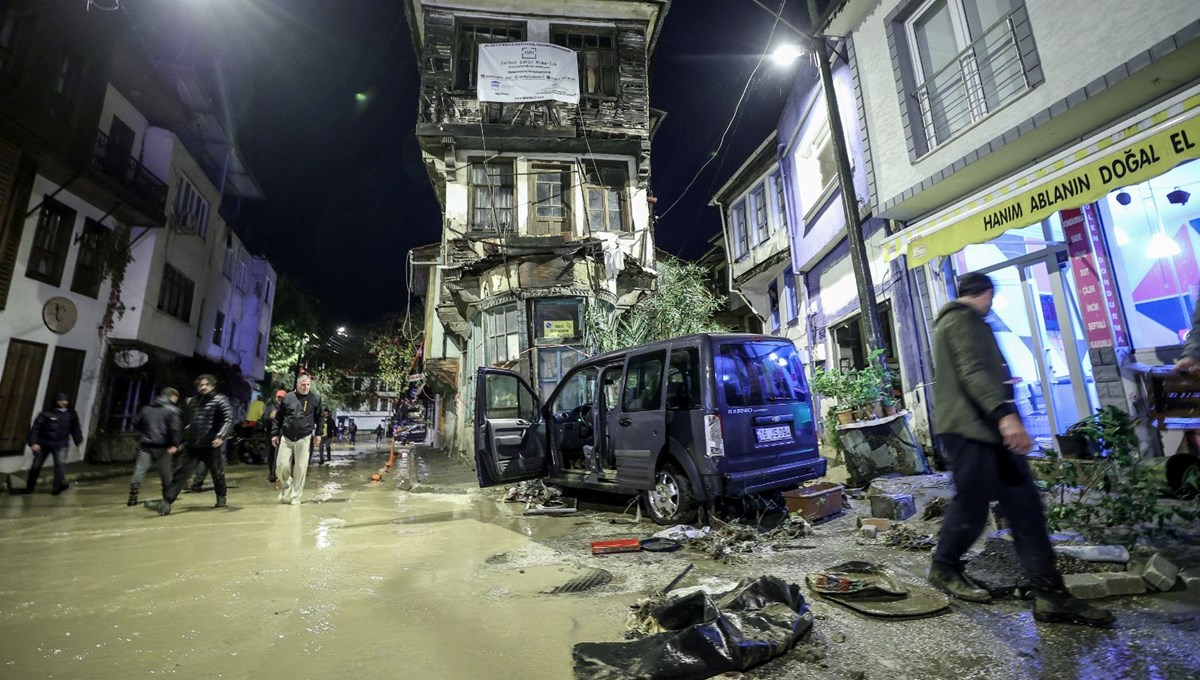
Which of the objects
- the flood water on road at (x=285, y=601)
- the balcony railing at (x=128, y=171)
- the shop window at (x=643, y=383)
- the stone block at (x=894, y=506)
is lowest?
the flood water on road at (x=285, y=601)

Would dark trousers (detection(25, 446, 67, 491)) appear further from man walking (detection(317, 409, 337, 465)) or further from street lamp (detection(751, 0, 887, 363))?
street lamp (detection(751, 0, 887, 363))

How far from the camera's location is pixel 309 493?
8.76m

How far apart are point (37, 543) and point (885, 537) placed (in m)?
8.22

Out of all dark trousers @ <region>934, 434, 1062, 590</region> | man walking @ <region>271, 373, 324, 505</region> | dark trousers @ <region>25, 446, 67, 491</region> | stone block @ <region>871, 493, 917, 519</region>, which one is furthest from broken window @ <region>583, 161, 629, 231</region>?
dark trousers @ <region>934, 434, 1062, 590</region>

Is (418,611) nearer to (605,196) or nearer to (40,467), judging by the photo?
(40,467)

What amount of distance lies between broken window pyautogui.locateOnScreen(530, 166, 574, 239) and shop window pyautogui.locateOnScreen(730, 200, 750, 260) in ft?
21.9

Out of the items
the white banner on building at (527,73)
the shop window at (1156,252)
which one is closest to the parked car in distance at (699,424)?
the shop window at (1156,252)

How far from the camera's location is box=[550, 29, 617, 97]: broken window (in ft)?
49.6

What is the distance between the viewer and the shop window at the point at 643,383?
5.62 meters

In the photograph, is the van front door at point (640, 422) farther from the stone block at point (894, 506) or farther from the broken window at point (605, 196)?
the broken window at point (605, 196)

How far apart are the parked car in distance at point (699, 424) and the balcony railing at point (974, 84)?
4.82 metres

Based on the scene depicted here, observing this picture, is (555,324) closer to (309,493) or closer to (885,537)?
(309,493)

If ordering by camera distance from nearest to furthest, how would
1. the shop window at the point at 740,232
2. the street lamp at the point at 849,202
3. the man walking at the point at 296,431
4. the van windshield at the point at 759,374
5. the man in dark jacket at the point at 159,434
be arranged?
the van windshield at the point at 759,374
the man in dark jacket at the point at 159,434
the man walking at the point at 296,431
the street lamp at the point at 849,202
the shop window at the point at 740,232

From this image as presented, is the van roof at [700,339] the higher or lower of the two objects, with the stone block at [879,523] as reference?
higher
